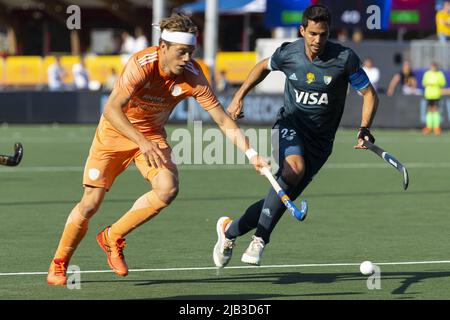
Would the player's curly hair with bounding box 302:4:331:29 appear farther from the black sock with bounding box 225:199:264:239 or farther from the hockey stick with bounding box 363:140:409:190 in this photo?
the black sock with bounding box 225:199:264:239

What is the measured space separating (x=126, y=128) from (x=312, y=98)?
1.94 m

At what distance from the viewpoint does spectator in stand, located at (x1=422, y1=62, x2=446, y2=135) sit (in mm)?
30672

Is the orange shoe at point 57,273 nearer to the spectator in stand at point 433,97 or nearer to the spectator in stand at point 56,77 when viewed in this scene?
the spectator in stand at point 433,97

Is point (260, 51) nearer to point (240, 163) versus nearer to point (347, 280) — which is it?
point (240, 163)

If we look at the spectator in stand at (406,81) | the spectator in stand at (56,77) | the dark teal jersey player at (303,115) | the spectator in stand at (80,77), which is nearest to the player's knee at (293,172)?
the dark teal jersey player at (303,115)

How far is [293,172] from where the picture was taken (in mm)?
10141

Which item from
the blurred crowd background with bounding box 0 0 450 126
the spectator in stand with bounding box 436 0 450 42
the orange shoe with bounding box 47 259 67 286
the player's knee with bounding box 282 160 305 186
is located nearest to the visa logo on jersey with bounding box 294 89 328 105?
the player's knee with bounding box 282 160 305 186

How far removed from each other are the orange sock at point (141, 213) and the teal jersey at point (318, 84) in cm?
150

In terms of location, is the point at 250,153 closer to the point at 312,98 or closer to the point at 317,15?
the point at 312,98

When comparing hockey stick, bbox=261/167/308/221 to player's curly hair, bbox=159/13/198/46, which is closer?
hockey stick, bbox=261/167/308/221

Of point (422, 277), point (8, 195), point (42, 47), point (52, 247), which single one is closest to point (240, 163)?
point (8, 195)
